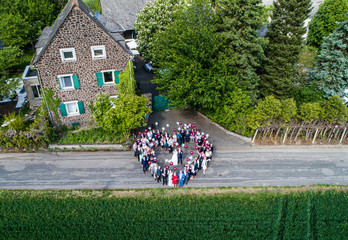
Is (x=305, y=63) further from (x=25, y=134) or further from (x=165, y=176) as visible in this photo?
(x=25, y=134)

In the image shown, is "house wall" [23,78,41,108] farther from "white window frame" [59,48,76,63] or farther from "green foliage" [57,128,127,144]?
"green foliage" [57,128,127,144]

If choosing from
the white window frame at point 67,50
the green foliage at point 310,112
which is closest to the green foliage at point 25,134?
the white window frame at point 67,50

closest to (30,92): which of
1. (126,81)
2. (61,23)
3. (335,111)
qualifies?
(61,23)

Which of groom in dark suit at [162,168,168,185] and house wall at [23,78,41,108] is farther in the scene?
house wall at [23,78,41,108]

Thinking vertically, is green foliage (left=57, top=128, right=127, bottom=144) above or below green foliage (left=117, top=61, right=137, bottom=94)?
below

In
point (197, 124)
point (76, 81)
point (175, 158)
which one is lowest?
point (197, 124)

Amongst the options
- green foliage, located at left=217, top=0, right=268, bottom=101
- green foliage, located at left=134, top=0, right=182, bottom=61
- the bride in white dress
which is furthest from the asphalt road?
green foliage, located at left=134, top=0, right=182, bottom=61
